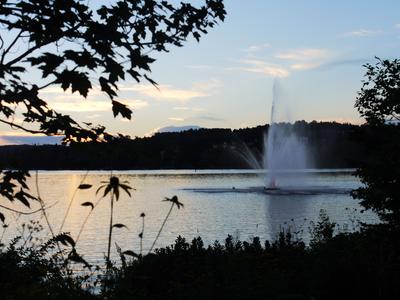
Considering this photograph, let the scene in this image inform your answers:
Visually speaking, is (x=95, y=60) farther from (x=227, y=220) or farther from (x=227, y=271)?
(x=227, y=220)

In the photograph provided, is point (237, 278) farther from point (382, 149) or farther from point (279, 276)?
point (382, 149)

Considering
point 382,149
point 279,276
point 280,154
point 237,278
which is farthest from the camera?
point 280,154

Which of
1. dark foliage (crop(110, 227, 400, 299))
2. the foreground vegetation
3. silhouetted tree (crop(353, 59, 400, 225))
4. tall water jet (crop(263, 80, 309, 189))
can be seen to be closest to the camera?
the foreground vegetation

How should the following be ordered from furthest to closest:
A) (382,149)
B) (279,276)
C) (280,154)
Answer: (280,154)
(382,149)
(279,276)

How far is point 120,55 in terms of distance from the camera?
3.86 metres

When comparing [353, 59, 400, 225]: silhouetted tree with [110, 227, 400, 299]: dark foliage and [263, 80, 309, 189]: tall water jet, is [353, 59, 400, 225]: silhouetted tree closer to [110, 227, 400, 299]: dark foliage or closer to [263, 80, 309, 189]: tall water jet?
[110, 227, 400, 299]: dark foliage

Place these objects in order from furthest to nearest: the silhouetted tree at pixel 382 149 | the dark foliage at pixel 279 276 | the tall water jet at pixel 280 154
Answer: the tall water jet at pixel 280 154, the silhouetted tree at pixel 382 149, the dark foliage at pixel 279 276

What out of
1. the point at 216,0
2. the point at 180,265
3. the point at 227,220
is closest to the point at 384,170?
the point at 180,265

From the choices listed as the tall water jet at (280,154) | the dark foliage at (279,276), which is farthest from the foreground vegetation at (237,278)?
the tall water jet at (280,154)

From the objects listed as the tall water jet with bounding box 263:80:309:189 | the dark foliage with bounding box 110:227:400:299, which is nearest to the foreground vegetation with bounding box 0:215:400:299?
the dark foliage with bounding box 110:227:400:299

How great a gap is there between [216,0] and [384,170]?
408 inches

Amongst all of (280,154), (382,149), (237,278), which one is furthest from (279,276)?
(280,154)

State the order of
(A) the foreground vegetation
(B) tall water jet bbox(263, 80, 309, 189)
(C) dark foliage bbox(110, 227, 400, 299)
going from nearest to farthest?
(A) the foreground vegetation
(C) dark foliage bbox(110, 227, 400, 299)
(B) tall water jet bbox(263, 80, 309, 189)

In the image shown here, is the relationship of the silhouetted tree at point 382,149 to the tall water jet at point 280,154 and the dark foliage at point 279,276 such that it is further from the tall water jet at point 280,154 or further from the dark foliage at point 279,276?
the tall water jet at point 280,154
